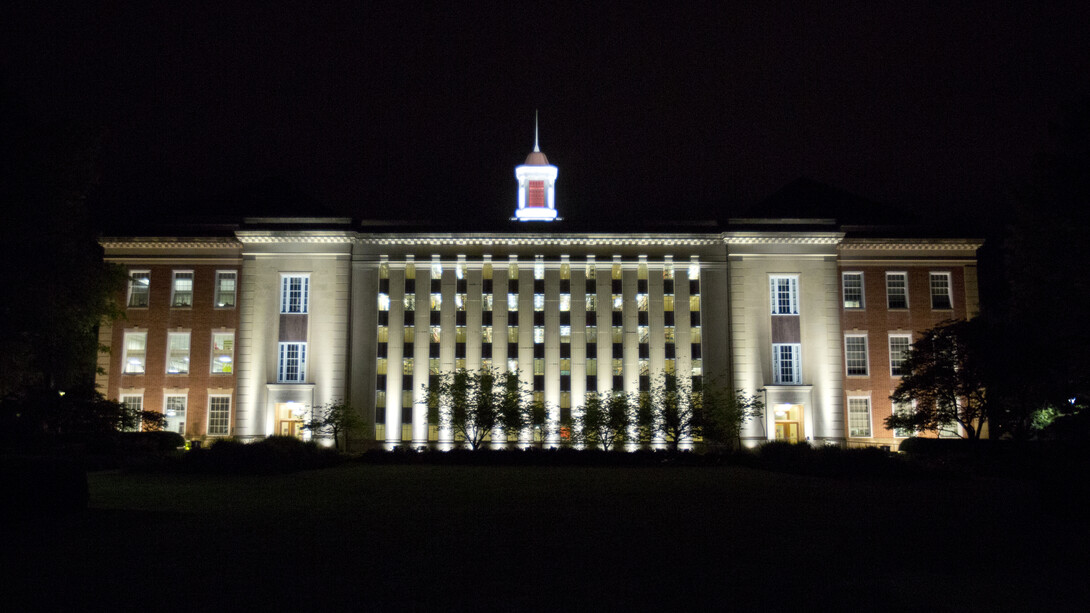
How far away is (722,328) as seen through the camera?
53844 mm

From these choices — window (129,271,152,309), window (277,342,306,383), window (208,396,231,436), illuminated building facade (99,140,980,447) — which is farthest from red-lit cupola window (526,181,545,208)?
window (129,271,152,309)

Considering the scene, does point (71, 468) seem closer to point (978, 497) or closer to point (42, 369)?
point (978, 497)

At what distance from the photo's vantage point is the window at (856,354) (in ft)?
176

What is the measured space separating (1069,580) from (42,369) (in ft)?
128

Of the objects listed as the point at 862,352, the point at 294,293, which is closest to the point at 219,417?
the point at 294,293

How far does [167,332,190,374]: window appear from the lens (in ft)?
175

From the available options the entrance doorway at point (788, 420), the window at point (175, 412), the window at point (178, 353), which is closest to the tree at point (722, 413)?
the entrance doorway at point (788, 420)

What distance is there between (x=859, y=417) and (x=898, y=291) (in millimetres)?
8139

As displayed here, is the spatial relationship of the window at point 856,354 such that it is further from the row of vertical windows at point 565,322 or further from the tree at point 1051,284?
the tree at point 1051,284

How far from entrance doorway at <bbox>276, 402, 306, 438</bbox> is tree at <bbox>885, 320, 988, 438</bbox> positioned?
1264 inches

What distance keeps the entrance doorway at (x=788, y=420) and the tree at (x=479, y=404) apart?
→ 1446cm

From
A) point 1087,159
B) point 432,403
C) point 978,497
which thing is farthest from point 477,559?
point 432,403

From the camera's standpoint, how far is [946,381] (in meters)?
41.3

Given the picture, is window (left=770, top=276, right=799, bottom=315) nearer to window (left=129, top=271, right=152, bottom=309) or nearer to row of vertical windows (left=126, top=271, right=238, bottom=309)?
row of vertical windows (left=126, top=271, right=238, bottom=309)
